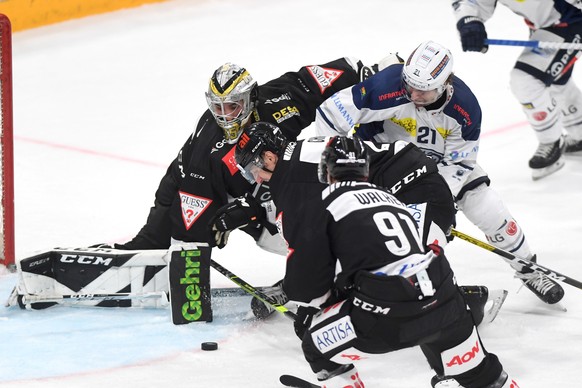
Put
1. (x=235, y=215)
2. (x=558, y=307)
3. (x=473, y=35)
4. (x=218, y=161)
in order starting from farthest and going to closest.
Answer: (x=473, y=35), (x=558, y=307), (x=218, y=161), (x=235, y=215)

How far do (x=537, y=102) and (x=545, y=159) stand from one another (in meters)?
0.37

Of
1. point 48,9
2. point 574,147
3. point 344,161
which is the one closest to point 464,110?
point 344,161

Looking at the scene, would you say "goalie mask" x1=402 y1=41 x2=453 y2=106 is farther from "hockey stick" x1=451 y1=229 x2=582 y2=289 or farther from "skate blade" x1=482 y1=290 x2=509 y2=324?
"skate blade" x1=482 y1=290 x2=509 y2=324

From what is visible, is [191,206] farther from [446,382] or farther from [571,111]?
[571,111]

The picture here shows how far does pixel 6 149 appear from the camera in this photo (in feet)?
17.0

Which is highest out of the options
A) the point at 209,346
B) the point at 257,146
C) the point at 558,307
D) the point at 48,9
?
the point at 48,9

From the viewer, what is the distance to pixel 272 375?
4090mm

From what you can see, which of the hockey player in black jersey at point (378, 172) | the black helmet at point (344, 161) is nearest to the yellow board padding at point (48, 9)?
the hockey player in black jersey at point (378, 172)

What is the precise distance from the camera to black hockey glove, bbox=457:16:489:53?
5.71m

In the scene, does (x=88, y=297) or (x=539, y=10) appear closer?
(x=88, y=297)

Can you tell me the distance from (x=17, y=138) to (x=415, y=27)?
3.05m

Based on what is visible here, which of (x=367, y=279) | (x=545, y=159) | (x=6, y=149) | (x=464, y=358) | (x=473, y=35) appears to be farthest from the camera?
(x=545, y=159)

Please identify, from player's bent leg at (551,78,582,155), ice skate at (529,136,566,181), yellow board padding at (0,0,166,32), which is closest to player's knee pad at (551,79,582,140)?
player's bent leg at (551,78,582,155)

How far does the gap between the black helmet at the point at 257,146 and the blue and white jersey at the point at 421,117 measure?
0.72 m
